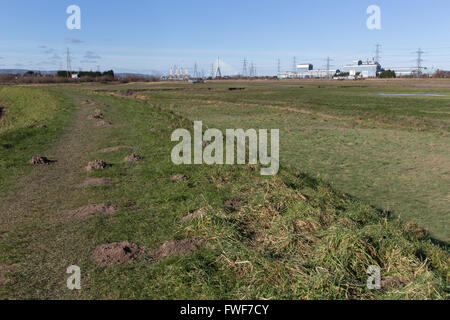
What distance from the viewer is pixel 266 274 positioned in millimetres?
4930

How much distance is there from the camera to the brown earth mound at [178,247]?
5770 millimetres

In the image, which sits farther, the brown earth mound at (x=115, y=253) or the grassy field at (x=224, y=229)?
the brown earth mound at (x=115, y=253)

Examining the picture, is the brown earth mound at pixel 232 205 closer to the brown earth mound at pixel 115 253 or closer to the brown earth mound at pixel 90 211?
the brown earth mound at pixel 115 253

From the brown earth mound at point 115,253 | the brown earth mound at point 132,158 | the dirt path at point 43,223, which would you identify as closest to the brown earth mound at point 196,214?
the brown earth mound at point 115,253

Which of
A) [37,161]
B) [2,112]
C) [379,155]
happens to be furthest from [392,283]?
[2,112]

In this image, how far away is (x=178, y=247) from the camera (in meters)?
5.93

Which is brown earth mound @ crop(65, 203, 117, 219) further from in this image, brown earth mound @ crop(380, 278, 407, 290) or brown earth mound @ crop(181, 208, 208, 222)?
brown earth mound @ crop(380, 278, 407, 290)

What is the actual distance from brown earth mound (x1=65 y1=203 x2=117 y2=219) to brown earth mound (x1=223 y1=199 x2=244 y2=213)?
2.28 m

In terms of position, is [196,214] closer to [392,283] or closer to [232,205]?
[232,205]

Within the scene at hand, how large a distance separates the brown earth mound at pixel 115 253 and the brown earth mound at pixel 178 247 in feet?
0.98

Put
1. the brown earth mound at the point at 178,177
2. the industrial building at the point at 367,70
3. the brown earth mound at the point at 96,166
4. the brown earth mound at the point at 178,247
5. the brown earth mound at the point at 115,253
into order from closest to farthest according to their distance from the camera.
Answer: the brown earth mound at the point at 115,253 < the brown earth mound at the point at 178,247 < the brown earth mound at the point at 178,177 < the brown earth mound at the point at 96,166 < the industrial building at the point at 367,70

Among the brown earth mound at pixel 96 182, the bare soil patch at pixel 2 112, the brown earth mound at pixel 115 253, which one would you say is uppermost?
the bare soil patch at pixel 2 112

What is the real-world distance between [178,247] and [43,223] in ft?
9.41

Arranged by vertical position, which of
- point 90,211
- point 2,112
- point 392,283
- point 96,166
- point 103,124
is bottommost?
point 392,283
